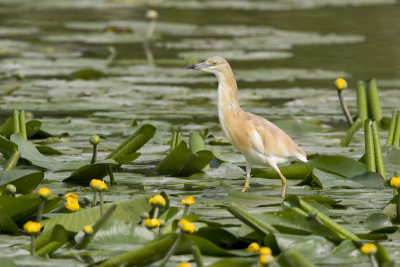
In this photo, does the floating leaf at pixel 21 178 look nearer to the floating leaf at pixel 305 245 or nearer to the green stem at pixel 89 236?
the green stem at pixel 89 236

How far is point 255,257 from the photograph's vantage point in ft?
9.91

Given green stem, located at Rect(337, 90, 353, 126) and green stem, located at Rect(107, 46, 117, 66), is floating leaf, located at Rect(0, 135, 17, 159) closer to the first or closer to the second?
green stem, located at Rect(337, 90, 353, 126)

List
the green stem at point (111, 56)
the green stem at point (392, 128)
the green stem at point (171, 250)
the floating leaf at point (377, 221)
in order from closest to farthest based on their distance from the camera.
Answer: the green stem at point (171, 250), the floating leaf at point (377, 221), the green stem at point (392, 128), the green stem at point (111, 56)

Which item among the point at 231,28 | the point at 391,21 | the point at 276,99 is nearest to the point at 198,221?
the point at 276,99

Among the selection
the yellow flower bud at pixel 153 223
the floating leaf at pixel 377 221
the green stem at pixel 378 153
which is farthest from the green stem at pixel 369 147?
the yellow flower bud at pixel 153 223

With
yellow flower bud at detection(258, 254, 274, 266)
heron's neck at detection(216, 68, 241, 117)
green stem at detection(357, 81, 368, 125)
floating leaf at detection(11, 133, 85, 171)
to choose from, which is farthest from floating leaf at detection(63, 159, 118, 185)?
green stem at detection(357, 81, 368, 125)

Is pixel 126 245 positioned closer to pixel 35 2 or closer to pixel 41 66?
pixel 41 66

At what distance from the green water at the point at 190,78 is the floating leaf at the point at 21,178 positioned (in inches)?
10.9

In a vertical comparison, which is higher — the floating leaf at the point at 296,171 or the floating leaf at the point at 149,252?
the floating leaf at the point at 149,252

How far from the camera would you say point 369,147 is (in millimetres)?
4316

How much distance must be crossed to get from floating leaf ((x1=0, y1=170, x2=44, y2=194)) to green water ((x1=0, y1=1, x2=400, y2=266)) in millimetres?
277

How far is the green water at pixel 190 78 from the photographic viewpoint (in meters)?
4.42

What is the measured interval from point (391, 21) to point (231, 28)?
265 centimetres

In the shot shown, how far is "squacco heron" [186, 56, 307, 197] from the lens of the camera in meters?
4.22
